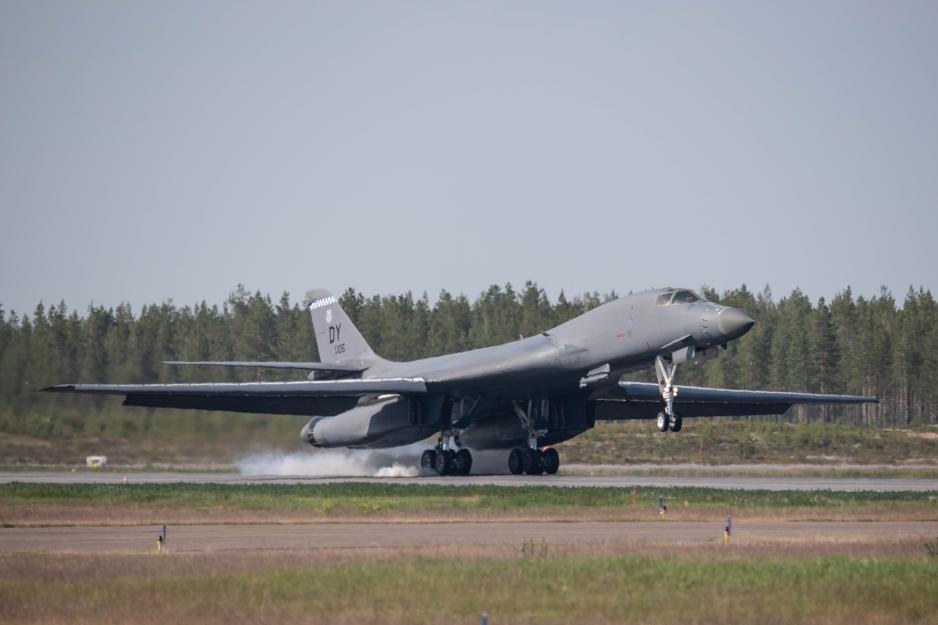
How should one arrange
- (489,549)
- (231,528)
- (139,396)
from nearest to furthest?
(489,549) < (231,528) < (139,396)

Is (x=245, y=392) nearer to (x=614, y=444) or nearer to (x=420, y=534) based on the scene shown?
(x=420, y=534)

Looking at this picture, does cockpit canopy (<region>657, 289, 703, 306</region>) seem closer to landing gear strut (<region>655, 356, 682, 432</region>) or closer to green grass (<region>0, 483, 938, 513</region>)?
landing gear strut (<region>655, 356, 682, 432</region>)

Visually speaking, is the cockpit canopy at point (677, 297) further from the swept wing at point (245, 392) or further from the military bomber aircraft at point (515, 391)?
the swept wing at point (245, 392)

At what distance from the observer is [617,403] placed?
42.1 meters

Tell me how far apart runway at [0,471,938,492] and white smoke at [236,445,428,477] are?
A: 1.08m

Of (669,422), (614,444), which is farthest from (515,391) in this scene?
(614,444)

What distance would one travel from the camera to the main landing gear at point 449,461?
127 ft

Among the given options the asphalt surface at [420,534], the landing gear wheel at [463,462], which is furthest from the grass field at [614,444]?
the asphalt surface at [420,534]

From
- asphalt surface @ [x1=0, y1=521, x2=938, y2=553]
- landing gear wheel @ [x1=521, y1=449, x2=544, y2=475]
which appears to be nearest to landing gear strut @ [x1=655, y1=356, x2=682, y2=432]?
landing gear wheel @ [x1=521, y1=449, x2=544, y2=475]

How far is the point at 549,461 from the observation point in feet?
128

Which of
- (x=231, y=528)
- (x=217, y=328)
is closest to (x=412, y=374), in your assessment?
(x=231, y=528)

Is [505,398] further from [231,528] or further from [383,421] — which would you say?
[231,528]

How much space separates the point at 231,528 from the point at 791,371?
7591 centimetres

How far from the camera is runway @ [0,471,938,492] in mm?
34531
